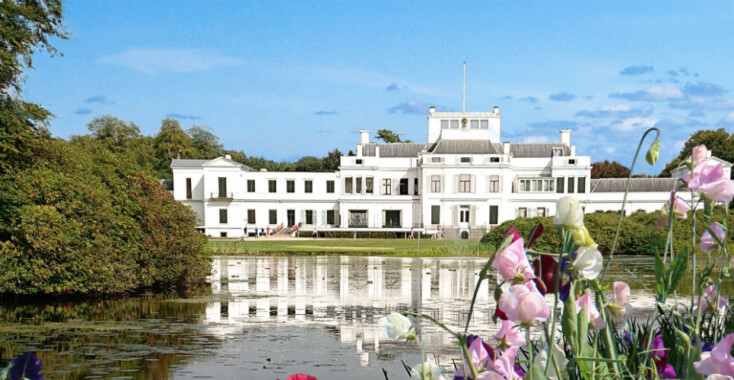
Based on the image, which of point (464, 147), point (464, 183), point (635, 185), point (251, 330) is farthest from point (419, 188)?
point (251, 330)

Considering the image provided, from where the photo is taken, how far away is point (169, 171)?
61.6 meters

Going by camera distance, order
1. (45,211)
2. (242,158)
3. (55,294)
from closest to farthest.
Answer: (45,211) → (55,294) → (242,158)

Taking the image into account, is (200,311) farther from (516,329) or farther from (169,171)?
(169,171)

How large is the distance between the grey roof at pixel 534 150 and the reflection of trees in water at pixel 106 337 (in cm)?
4176

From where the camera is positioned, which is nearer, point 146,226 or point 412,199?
point 146,226

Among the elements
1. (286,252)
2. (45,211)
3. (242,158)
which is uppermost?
(242,158)

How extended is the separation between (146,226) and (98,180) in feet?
4.55

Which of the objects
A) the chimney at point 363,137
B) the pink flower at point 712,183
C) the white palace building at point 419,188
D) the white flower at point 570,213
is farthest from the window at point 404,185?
the white flower at point 570,213

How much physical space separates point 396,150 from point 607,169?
24.7 m

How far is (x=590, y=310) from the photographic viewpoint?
197 cm

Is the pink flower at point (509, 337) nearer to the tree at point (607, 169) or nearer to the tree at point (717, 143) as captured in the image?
the tree at point (717, 143)

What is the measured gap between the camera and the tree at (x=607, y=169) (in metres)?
64.1

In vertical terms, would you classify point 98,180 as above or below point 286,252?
above

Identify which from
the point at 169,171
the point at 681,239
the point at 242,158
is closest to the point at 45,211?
the point at 681,239
